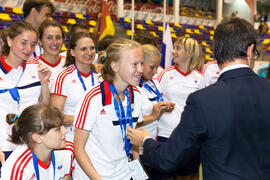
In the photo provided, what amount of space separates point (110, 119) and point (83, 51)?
1.20 m

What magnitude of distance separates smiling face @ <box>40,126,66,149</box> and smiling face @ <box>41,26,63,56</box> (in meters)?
1.39

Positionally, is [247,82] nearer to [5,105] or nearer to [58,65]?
[5,105]

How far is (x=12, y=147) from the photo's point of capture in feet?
7.66

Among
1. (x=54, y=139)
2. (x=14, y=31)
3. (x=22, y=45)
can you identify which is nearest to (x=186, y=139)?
(x=54, y=139)

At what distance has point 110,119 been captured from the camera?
6.41ft

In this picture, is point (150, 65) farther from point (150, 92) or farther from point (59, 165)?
point (59, 165)

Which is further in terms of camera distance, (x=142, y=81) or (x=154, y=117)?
(x=142, y=81)

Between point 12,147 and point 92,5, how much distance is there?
359 inches

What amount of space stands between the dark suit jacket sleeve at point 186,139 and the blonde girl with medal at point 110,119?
1.94ft

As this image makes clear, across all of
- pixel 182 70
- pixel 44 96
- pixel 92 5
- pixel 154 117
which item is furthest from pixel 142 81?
pixel 92 5

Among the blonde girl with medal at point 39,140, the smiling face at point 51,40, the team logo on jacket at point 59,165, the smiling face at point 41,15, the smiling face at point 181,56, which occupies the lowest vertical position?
the team logo on jacket at point 59,165

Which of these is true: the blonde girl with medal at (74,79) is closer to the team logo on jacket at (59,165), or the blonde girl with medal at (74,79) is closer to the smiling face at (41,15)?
the team logo on jacket at (59,165)

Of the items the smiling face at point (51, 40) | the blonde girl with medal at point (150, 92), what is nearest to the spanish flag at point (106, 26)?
the smiling face at point (51, 40)

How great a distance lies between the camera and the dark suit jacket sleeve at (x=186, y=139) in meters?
1.28
